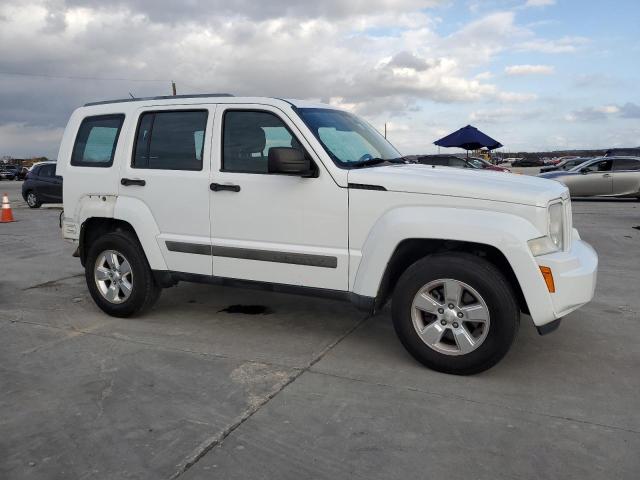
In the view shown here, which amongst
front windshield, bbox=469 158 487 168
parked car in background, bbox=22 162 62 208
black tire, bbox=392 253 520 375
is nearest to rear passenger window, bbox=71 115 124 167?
black tire, bbox=392 253 520 375

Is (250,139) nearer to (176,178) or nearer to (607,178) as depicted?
(176,178)

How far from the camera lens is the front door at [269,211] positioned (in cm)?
429

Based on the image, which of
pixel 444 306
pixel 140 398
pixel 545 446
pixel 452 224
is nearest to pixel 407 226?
pixel 452 224

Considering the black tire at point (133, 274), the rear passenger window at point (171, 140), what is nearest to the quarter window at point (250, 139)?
the rear passenger window at point (171, 140)

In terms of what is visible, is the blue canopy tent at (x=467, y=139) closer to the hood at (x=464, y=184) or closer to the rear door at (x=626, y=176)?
the rear door at (x=626, y=176)

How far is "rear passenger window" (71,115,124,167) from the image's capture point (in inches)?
210

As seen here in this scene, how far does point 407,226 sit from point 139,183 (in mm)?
2534

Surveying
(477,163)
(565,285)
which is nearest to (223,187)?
(565,285)

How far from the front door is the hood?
0.96 feet

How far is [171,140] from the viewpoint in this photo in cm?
502

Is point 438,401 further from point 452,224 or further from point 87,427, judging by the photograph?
point 87,427

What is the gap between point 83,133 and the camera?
219 inches

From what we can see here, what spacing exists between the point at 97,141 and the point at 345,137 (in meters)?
2.45

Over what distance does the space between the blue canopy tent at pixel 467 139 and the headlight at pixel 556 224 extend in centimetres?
1661
